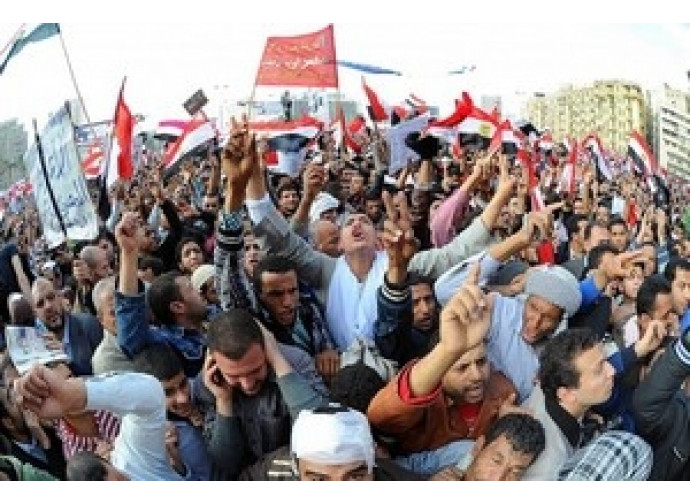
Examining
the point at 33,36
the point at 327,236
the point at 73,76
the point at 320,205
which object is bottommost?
the point at 327,236

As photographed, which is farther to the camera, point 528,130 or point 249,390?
point 528,130

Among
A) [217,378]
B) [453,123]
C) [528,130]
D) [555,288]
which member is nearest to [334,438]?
[217,378]

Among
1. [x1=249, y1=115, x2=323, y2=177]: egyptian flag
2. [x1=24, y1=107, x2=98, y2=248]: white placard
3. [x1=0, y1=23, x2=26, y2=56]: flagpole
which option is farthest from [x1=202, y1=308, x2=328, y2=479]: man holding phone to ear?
[x1=0, y1=23, x2=26, y2=56]: flagpole

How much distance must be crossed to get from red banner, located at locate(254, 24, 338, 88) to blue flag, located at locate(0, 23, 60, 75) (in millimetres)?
765

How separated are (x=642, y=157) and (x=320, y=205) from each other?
1.21 meters

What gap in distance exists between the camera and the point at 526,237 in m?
3.96

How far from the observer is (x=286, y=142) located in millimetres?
3957

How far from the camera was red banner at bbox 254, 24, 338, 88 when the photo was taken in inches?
154

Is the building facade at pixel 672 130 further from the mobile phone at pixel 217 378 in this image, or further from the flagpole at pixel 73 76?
the flagpole at pixel 73 76

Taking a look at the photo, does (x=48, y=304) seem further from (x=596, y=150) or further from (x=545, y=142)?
(x=596, y=150)

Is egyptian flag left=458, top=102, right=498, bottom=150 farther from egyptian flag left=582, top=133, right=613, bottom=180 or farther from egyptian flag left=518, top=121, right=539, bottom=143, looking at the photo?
egyptian flag left=582, top=133, right=613, bottom=180

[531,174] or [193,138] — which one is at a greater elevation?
[193,138]

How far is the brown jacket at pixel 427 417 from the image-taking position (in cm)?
379

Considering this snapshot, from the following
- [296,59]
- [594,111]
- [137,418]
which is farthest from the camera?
[594,111]
